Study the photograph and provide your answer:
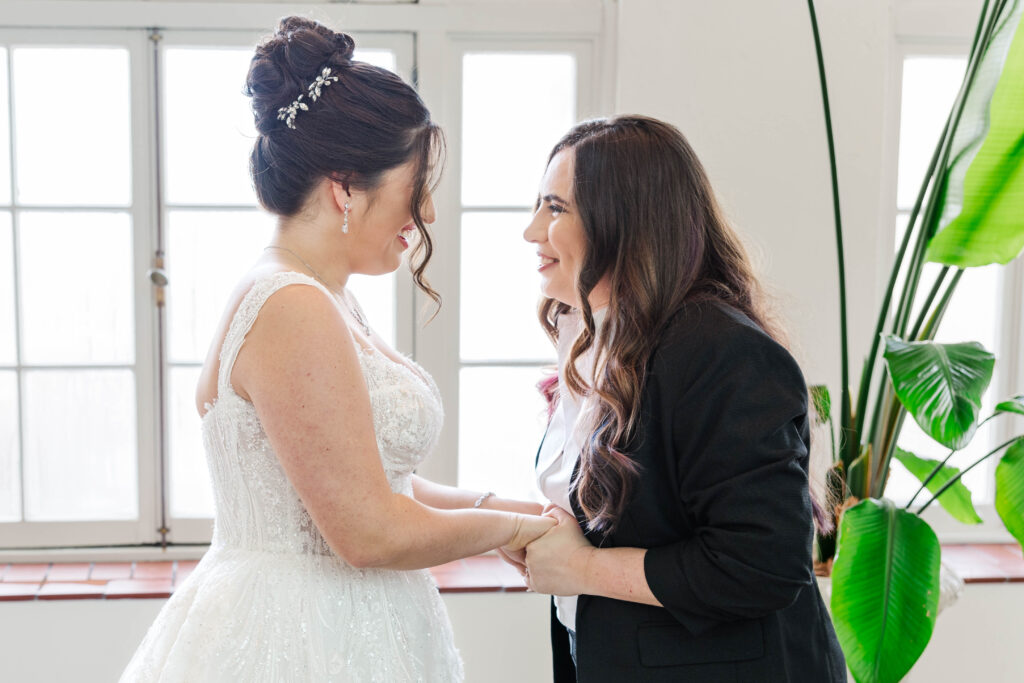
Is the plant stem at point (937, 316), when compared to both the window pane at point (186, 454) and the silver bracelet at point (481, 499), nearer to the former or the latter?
the silver bracelet at point (481, 499)

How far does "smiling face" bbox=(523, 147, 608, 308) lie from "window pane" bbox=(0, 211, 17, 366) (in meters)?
1.73

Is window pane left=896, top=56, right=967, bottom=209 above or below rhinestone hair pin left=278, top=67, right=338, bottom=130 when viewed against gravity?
above

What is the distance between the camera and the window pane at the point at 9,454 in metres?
2.56

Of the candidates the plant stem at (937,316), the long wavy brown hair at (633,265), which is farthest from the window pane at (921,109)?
the long wavy brown hair at (633,265)

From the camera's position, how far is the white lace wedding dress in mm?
1383

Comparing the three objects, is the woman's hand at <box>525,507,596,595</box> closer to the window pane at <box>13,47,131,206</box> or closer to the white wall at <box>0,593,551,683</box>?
the white wall at <box>0,593,551,683</box>

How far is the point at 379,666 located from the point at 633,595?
418 mm

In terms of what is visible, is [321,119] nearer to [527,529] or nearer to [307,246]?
[307,246]

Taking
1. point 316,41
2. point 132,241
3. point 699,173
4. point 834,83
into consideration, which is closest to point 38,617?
point 132,241

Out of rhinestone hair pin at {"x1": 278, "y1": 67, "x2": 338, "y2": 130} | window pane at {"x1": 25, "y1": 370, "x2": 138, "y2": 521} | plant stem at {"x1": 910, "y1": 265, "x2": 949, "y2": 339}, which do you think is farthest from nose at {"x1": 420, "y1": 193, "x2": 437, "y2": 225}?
window pane at {"x1": 25, "y1": 370, "x2": 138, "y2": 521}

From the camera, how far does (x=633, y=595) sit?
133 cm

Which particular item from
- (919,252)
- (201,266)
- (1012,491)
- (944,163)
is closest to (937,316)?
(919,252)

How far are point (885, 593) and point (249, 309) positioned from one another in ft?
4.47

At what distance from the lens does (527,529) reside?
1462mm
